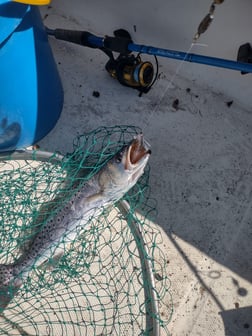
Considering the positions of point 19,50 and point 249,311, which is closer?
point 19,50

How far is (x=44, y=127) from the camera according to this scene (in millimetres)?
2461

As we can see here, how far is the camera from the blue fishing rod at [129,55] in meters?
2.17

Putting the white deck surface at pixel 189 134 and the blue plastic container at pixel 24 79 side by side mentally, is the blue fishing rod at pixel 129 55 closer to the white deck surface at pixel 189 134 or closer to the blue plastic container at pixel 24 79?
the white deck surface at pixel 189 134

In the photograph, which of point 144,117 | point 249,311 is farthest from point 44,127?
point 249,311

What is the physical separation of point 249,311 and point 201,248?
0.39 m

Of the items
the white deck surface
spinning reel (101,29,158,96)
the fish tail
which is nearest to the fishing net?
the fish tail

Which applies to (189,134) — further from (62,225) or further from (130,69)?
(62,225)

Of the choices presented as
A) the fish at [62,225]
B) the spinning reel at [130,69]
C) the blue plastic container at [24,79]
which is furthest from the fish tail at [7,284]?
the spinning reel at [130,69]

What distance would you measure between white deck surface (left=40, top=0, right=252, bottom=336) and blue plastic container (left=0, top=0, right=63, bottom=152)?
9.5 inches

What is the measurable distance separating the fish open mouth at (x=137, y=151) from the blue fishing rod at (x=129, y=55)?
0.51 metres

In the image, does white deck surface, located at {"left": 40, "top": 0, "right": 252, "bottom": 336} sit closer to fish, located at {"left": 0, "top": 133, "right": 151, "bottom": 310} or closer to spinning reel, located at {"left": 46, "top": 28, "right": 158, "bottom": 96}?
spinning reel, located at {"left": 46, "top": 28, "right": 158, "bottom": 96}

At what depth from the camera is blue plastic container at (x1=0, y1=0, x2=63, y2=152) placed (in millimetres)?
1838

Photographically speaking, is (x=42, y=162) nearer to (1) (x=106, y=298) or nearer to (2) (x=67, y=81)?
(2) (x=67, y=81)

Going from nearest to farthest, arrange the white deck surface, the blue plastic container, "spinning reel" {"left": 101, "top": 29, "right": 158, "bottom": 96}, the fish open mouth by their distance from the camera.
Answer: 1. the blue plastic container
2. the fish open mouth
3. the white deck surface
4. "spinning reel" {"left": 101, "top": 29, "right": 158, "bottom": 96}
